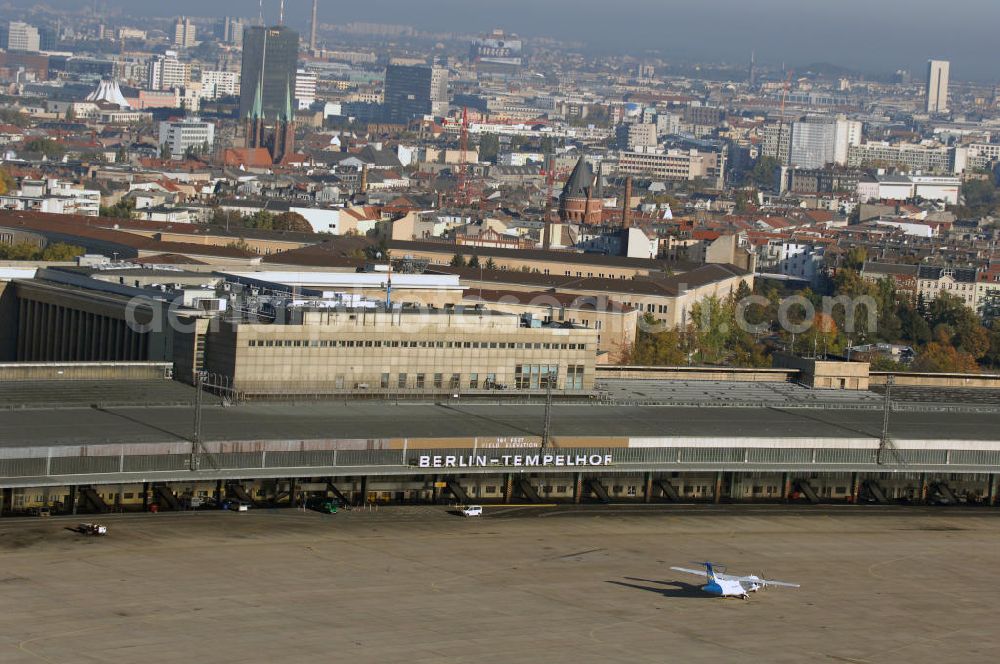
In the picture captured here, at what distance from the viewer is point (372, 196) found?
17312cm

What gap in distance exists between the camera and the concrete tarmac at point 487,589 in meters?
41.3

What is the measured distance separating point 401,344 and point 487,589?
1784 centimetres

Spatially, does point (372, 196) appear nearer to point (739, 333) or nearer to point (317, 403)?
point (739, 333)

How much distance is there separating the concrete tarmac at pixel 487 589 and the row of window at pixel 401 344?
8.74 meters

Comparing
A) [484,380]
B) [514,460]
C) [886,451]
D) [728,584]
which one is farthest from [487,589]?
[484,380]

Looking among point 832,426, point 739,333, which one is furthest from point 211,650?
point 739,333

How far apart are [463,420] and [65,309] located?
17476mm

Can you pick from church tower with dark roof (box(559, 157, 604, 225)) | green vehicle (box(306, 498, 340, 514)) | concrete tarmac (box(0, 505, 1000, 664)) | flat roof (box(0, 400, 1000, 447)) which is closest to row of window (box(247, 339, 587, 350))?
flat roof (box(0, 400, 1000, 447))

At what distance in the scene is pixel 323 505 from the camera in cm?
5381

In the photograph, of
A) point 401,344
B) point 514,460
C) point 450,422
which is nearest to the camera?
point 514,460

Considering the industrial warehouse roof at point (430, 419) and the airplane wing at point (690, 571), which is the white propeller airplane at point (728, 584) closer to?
the airplane wing at point (690, 571)

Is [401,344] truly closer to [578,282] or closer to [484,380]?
[484,380]

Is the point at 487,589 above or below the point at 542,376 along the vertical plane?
below

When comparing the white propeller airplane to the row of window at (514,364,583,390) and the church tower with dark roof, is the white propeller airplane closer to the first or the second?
the row of window at (514,364,583,390)
